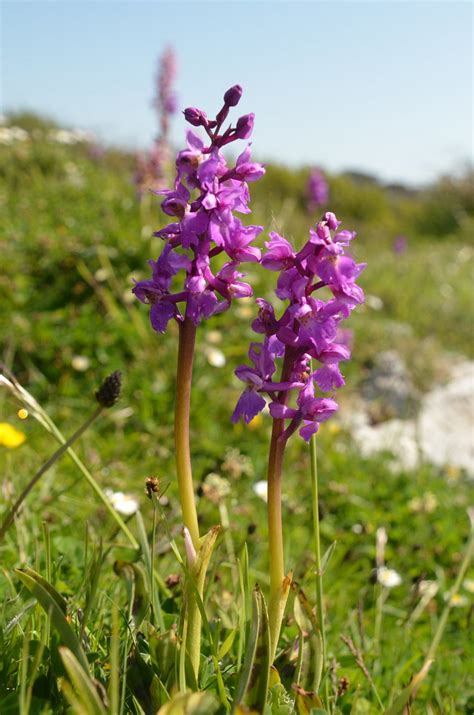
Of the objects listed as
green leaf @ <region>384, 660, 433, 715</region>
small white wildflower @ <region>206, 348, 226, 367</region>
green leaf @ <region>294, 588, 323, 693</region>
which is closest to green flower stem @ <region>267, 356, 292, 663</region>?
green leaf @ <region>294, 588, 323, 693</region>

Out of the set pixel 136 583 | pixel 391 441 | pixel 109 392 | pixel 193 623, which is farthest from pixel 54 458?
pixel 391 441

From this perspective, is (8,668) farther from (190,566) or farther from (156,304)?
(156,304)

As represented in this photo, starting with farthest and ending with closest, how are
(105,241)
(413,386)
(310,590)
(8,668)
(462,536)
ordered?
(413,386) < (105,241) < (462,536) < (310,590) < (8,668)

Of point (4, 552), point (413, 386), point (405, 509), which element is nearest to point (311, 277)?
point (4, 552)

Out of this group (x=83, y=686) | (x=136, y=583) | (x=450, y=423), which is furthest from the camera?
(x=450, y=423)

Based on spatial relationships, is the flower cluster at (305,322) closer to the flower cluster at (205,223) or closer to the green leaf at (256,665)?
the flower cluster at (205,223)

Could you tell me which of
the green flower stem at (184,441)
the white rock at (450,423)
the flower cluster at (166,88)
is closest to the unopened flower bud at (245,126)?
the green flower stem at (184,441)

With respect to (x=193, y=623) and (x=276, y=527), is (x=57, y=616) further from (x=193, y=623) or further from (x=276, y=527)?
(x=276, y=527)
